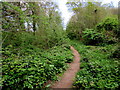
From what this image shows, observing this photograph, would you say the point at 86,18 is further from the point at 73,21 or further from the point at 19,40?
the point at 19,40

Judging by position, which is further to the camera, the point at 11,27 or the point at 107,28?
the point at 107,28

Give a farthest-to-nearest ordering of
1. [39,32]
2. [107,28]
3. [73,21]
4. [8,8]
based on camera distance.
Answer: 1. [73,21]
2. [107,28]
3. [39,32]
4. [8,8]

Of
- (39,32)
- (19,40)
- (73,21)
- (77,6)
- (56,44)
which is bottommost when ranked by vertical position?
(56,44)

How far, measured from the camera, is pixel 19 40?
4113 millimetres

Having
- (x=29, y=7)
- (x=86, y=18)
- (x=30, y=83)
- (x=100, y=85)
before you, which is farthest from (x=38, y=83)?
(x=86, y=18)

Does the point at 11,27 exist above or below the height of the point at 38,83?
above

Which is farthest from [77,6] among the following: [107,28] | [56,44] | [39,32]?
[39,32]

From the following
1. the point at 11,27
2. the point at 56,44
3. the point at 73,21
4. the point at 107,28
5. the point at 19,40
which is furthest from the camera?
the point at 73,21

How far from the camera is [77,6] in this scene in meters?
11.7

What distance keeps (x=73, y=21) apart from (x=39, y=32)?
824 centimetres

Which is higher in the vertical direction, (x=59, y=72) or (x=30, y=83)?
(x=30, y=83)

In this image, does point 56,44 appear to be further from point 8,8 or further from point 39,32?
point 8,8

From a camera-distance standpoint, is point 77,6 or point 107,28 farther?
point 77,6

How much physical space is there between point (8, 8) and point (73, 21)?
35.4 feet
